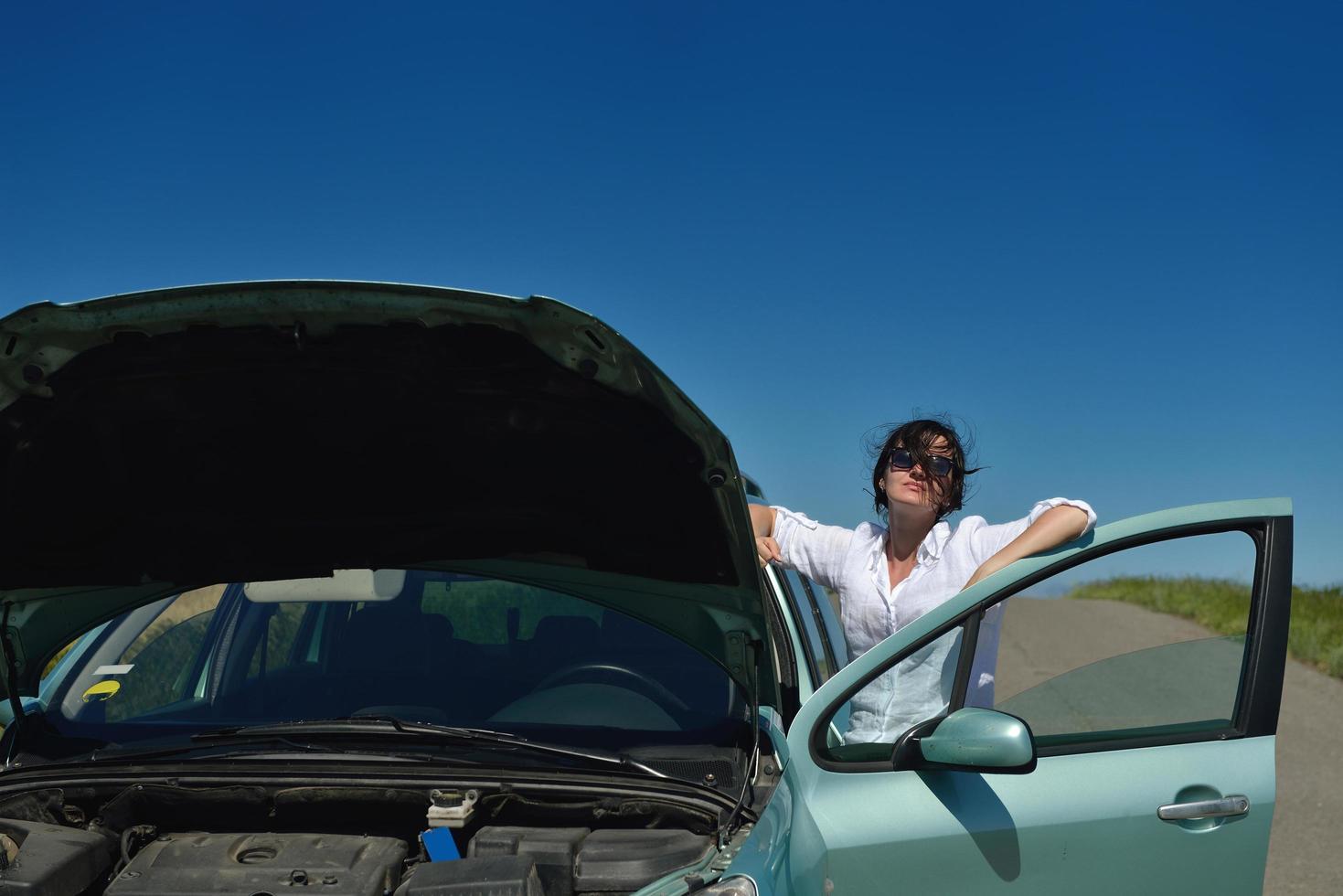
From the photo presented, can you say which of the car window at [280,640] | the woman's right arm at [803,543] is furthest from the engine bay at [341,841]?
the woman's right arm at [803,543]

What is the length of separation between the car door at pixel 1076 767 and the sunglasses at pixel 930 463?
0.57 m

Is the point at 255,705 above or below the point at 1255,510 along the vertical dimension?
below

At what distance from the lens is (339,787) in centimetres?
285

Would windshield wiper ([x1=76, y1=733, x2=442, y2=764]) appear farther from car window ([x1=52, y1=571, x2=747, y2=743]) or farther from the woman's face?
the woman's face

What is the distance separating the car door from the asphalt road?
0.13 metres

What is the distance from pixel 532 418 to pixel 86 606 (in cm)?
145

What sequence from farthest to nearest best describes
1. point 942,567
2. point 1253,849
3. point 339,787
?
1. point 942,567
2. point 339,787
3. point 1253,849

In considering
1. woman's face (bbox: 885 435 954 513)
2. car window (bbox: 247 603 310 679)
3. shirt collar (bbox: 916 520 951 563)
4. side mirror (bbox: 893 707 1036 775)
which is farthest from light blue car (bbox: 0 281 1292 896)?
woman's face (bbox: 885 435 954 513)

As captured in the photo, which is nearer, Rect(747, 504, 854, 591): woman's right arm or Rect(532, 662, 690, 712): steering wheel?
Rect(532, 662, 690, 712): steering wheel

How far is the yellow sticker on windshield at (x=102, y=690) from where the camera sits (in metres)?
3.44

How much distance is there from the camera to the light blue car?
2.62m

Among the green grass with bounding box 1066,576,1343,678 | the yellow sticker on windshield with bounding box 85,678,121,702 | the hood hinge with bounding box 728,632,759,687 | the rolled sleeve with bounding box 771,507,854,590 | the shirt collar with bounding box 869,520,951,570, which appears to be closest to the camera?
the green grass with bounding box 1066,576,1343,678

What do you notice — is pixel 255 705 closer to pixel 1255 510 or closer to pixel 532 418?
pixel 532 418

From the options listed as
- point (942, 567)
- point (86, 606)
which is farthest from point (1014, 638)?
point (86, 606)
